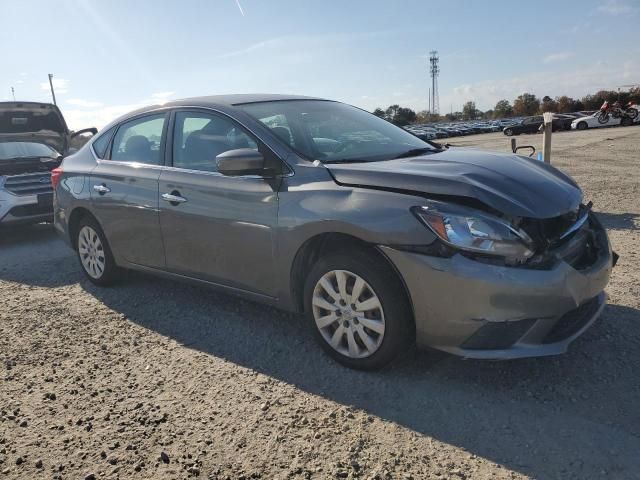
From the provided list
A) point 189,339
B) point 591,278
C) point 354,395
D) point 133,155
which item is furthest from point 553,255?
point 133,155

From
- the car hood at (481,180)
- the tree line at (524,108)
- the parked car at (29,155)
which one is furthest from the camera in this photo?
the tree line at (524,108)

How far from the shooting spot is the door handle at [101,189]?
188 inches

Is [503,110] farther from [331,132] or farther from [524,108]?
[331,132]

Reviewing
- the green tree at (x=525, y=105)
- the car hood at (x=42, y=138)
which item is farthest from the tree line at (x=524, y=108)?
the car hood at (x=42, y=138)

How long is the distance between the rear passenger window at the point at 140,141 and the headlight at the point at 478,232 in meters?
2.48

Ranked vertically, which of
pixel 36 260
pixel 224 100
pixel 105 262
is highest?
pixel 224 100

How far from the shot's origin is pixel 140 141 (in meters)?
4.67

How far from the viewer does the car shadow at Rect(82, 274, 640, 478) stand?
8.13ft

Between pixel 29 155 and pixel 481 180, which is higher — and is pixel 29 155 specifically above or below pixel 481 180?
above

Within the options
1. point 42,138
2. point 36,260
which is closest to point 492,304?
point 36,260

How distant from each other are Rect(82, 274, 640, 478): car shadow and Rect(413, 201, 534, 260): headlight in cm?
79

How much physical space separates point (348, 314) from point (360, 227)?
54 cm

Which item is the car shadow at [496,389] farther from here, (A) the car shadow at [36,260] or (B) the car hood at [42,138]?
(B) the car hood at [42,138]

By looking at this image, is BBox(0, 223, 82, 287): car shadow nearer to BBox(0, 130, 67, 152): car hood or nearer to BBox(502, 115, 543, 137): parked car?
BBox(0, 130, 67, 152): car hood
